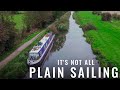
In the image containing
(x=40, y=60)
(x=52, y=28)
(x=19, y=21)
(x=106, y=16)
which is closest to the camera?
(x=40, y=60)

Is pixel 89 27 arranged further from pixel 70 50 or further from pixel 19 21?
pixel 19 21

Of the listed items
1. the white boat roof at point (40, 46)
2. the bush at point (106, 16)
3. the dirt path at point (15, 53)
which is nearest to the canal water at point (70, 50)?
the white boat roof at point (40, 46)

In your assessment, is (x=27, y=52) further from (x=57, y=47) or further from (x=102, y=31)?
(x=102, y=31)

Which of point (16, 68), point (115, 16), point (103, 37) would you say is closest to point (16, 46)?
point (16, 68)

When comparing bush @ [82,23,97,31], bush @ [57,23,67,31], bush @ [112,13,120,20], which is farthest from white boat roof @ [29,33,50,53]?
bush @ [112,13,120,20]

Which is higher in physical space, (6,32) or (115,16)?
(115,16)

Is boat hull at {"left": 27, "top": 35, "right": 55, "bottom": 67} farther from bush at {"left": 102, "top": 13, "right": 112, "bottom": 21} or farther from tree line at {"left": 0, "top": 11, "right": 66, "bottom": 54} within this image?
bush at {"left": 102, "top": 13, "right": 112, "bottom": 21}
